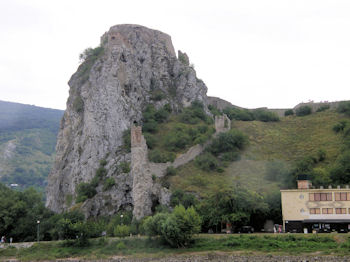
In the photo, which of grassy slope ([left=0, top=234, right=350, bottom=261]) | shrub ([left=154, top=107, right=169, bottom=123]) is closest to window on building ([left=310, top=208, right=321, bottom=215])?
grassy slope ([left=0, top=234, right=350, bottom=261])

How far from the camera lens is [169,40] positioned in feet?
359

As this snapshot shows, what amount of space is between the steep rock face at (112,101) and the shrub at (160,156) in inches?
167

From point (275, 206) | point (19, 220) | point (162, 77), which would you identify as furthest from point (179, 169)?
point (162, 77)

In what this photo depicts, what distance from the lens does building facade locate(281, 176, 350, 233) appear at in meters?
54.2

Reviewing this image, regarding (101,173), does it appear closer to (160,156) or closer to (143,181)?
(160,156)

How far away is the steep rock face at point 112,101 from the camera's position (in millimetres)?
78875

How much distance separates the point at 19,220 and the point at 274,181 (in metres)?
37.6

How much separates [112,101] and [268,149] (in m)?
29.1

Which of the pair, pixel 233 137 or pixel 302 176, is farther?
pixel 233 137

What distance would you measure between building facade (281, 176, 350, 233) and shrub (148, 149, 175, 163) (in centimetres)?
2289

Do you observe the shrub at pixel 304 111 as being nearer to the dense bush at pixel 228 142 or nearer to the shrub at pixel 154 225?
the dense bush at pixel 228 142

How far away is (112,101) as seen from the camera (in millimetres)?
86688

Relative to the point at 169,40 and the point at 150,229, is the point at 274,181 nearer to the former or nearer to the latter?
the point at 150,229

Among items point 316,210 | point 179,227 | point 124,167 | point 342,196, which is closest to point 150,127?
point 124,167
